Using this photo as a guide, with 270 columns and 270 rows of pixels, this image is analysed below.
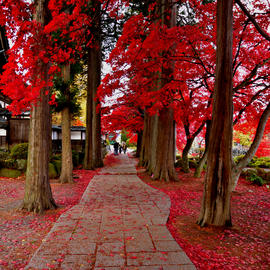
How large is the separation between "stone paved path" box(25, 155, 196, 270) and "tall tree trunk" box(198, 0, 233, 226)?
1.15 m

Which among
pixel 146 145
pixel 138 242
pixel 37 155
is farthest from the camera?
pixel 146 145

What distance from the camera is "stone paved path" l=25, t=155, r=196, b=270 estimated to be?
108 inches

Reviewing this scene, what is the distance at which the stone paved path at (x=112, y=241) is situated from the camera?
275 cm

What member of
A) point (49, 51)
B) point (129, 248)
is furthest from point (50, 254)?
point (49, 51)

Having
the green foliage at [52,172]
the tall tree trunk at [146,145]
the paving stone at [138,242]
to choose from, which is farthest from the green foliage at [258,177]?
the green foliage at [52,172]

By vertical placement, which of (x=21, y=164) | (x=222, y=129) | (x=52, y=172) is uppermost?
(x=222, y=129)

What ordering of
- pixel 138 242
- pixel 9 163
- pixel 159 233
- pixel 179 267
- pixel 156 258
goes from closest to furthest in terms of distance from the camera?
pixel 179 267
pixel 156 258
pixel 138 242
pixel 159 233
pixel 9 163

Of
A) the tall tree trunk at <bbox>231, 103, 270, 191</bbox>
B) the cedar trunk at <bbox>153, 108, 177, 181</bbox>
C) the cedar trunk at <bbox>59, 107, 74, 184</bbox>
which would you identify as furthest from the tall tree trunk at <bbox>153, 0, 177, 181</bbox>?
the cedar trunk at <bbox>59, 107, 74, 184</bbox>

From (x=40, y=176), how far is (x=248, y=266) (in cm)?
455

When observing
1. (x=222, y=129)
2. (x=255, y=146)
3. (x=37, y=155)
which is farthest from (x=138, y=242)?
(x=255, y=146)

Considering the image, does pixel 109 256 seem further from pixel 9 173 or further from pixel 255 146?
pixel 9 173

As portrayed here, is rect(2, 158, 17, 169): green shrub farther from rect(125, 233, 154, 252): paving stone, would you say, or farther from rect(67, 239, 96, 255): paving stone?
rect(125, 233, 154, 252): paving stone

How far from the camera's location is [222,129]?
13.6ft

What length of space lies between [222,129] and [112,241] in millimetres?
2796
